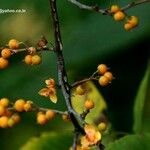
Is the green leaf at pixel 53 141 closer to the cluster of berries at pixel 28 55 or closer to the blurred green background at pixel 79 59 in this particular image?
the blurred green background at pixel 79 59

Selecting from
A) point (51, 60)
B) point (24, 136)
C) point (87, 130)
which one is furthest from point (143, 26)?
point (87, 130)

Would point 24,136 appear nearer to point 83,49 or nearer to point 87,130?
point 83,49

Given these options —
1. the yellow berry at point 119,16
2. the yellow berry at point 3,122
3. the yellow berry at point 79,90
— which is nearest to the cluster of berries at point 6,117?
the yellow berry at point 3,122

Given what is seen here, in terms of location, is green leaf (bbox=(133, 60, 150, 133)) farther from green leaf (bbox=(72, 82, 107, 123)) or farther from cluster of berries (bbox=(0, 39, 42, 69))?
cluster of berries (bbox=(0, 39, 42, 69))

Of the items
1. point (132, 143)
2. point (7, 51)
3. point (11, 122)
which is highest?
point (7, 51)

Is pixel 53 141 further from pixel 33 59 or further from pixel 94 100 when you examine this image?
pixel 33 59

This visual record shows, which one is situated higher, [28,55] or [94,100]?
[28,55]

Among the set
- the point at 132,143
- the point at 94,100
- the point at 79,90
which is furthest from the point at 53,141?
the point at 79,90
